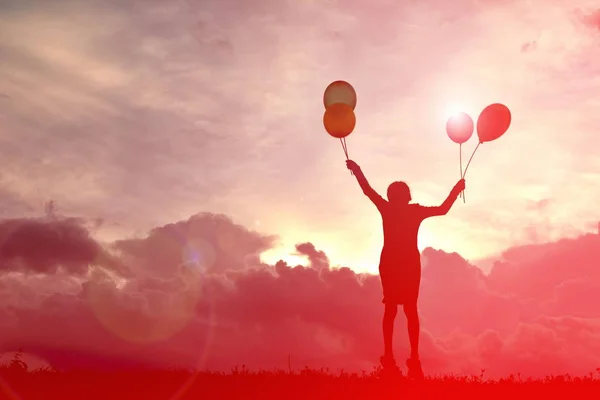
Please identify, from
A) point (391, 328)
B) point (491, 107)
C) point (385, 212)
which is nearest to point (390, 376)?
point (391, 328)

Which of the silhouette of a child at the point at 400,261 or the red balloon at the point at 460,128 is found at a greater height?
the red balloon at the point at 460,128

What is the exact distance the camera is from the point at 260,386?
34.8 feet

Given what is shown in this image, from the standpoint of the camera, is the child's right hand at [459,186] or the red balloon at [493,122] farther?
the red balloon at [493,122]

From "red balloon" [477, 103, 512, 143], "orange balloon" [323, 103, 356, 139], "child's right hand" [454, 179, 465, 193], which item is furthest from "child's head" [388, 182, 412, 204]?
"red balloon" [477, 103, 512, 143]

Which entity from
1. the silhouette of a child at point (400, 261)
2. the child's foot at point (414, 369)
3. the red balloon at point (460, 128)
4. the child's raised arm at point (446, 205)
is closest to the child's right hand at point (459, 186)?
the child's raised arm at point (446, 205)

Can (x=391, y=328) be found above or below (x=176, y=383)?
above

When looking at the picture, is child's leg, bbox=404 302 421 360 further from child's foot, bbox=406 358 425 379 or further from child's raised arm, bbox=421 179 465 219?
child's raised arm, bbox=421 179 465 219

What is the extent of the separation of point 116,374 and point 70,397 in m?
1.82

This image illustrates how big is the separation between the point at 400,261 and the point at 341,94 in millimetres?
3759

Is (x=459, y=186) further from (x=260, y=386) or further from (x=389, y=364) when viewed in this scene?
(x=260, y=386)

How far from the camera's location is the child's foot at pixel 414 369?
11.6 meters

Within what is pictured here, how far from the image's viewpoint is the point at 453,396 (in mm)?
10117

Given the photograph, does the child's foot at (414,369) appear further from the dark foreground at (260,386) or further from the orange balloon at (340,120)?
A: the orange balloon at (340,120)

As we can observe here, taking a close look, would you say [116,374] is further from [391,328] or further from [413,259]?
[413,259]
